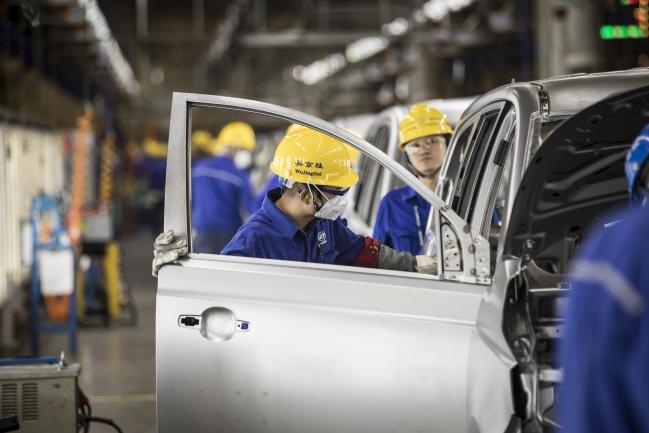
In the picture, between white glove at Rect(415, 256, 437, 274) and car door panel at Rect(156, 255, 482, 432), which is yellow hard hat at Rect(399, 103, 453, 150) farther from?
car door panel at Rect(156, 255, 482, 432)

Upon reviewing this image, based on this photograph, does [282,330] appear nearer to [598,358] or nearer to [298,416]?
[298,416]

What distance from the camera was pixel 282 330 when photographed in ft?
12.1

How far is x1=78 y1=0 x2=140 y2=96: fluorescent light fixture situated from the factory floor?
174 inches

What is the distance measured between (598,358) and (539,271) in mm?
1930

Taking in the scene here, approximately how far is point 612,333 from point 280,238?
2.67m

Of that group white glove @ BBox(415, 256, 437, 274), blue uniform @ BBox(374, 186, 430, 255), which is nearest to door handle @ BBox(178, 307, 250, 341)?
white glove @ BBox(415, 256, 437, 274)

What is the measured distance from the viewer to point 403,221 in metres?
5.72

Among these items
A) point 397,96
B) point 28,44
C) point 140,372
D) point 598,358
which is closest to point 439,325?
point 598,358

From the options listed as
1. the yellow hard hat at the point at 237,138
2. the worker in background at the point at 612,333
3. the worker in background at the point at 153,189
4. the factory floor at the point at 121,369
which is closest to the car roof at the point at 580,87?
the worker in background at the point at 612,333

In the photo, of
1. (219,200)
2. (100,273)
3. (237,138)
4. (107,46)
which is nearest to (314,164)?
(219,200)

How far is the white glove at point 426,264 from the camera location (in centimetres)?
418

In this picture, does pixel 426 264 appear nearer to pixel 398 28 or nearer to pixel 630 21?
pixel 630 21

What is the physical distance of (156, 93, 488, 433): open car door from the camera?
11.6 feet

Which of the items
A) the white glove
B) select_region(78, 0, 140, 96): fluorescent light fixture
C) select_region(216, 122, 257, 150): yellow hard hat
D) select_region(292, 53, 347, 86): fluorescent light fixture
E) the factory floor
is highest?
select_region(292, 53, 347, 86): fluorescent light fixture
